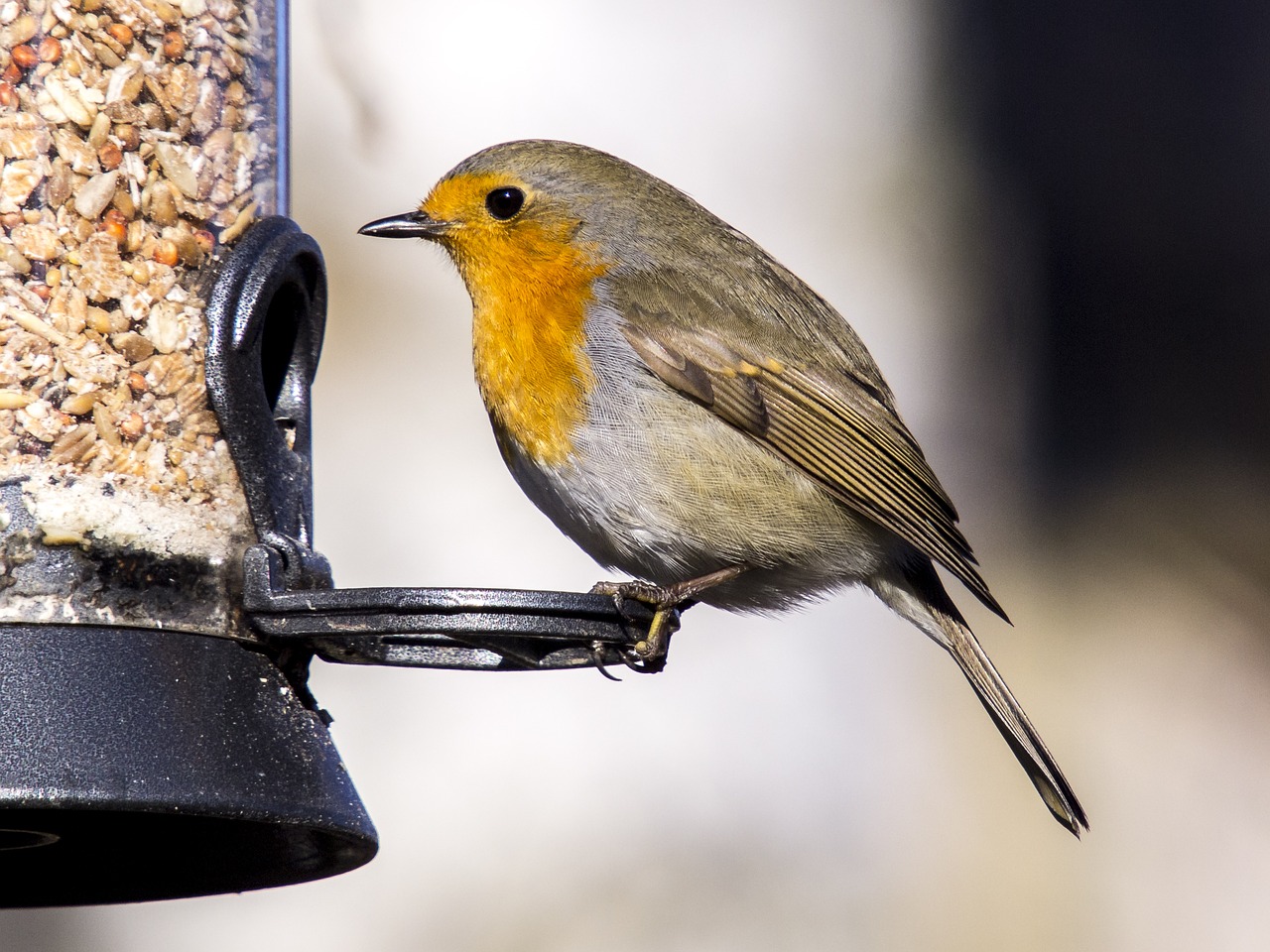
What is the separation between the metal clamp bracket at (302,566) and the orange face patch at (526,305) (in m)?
→ 0.42

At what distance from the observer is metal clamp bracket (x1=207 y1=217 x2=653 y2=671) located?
2.79 metres

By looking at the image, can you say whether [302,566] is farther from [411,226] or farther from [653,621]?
[411,226]

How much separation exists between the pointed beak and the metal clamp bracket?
346 millimetres

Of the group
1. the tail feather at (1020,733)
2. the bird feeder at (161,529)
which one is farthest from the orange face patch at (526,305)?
the tail feather at (1020,733)

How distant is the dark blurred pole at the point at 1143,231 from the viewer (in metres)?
5.19

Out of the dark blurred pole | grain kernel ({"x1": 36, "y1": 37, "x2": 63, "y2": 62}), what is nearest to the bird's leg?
grain kernel ({"x1": 36, "y1": 37, "x2": 63, "y2": 62})

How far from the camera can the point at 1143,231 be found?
5359 mm

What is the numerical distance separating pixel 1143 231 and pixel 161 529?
137 inches

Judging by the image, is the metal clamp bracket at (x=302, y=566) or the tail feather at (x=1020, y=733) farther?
the tail feather at (x=1020, y=733)

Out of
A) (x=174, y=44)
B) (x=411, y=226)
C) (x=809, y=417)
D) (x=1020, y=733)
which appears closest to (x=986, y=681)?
(x=1020, y=733)

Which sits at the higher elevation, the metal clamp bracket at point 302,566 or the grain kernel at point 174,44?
the grain kernel at point 174,44

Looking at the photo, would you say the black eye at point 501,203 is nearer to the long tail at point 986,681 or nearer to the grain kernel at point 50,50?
the grain kernel at point 50,50

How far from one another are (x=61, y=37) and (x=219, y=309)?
0.55 m

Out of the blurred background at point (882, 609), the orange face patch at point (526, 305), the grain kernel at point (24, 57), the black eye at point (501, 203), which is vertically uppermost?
the grain kernel at point (24, 57)
